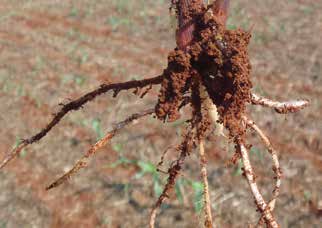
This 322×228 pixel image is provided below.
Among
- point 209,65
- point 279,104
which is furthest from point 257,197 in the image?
point 209,65

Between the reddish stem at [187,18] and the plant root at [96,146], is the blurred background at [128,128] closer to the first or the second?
the reddish stem at [187,18]

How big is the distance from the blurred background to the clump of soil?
8cm

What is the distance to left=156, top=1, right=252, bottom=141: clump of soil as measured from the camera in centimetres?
143

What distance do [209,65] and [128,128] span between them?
312 cm

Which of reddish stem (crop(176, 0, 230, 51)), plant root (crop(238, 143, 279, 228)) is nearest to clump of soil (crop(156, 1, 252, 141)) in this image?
reddish stem (crop(176, 0, 230, 51))

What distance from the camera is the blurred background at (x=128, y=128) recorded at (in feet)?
11.5

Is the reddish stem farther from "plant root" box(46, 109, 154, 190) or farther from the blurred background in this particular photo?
"plant root" box(46, 109, 154, 190)

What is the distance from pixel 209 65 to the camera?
1.49m

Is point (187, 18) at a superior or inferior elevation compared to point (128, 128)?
superior

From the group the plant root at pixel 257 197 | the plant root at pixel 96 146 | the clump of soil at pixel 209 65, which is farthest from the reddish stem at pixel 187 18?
the plant root at pixel 257 197

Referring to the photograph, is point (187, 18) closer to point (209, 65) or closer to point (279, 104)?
point (209, 65)

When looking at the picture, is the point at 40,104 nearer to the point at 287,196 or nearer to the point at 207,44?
the point at 287,196

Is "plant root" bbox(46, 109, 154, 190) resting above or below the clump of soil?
below

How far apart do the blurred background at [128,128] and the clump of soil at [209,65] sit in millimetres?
81
